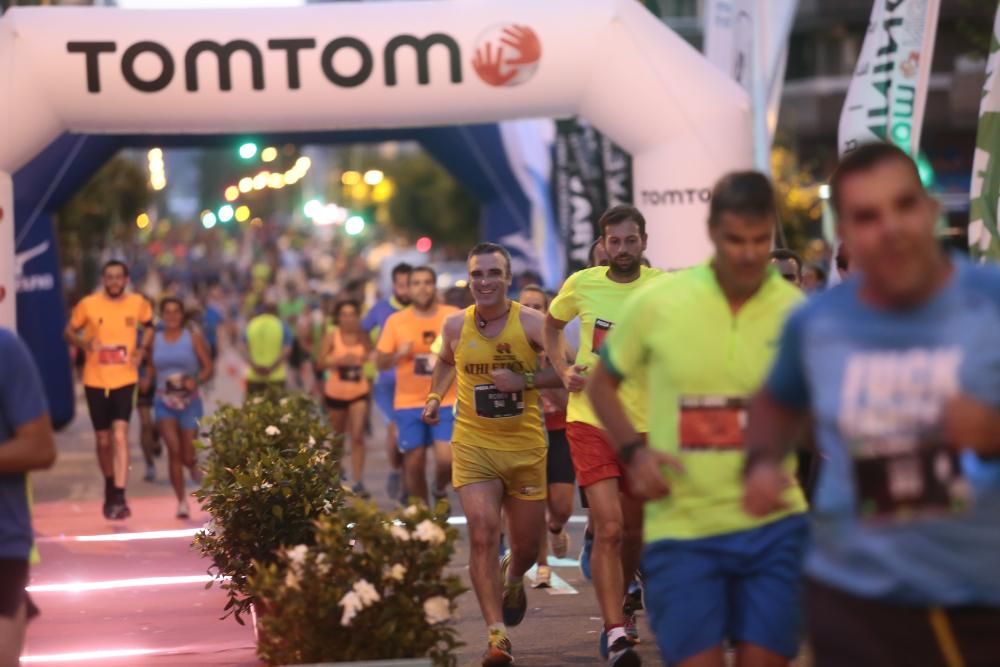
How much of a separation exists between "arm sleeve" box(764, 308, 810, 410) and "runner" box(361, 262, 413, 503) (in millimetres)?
10052

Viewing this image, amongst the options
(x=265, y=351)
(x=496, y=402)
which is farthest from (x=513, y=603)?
(x=265, y=351)

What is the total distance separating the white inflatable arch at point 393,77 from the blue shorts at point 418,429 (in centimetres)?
190

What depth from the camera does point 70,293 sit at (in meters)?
36.4

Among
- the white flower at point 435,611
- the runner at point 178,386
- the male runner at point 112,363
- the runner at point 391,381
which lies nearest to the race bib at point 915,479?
the white flower at point 435,611

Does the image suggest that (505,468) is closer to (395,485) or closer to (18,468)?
(18,468)

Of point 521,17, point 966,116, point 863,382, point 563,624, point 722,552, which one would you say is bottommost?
point 563,624

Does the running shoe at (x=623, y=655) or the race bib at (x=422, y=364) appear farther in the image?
the race bib at (x=422, y=364)

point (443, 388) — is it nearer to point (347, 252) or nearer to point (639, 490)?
point (639, 490)

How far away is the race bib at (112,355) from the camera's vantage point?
590 inches

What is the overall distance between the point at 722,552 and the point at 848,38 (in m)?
59.3

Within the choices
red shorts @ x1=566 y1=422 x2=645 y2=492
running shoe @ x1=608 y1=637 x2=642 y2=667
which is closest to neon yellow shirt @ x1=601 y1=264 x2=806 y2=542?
running shoe @ x1=608 y1=637 x2=642 y2=667

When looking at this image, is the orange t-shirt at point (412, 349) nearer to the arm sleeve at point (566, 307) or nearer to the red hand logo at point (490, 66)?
the red hand logo at point (490, 66)

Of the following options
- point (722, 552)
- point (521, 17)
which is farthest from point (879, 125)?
point (722, 552)

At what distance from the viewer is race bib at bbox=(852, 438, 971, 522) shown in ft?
12.6
